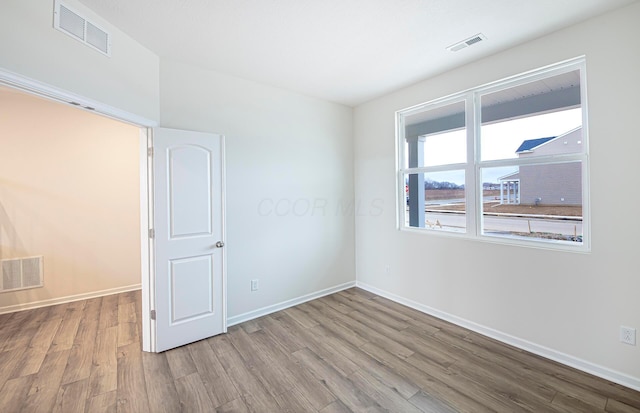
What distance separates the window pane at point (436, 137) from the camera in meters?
3.03

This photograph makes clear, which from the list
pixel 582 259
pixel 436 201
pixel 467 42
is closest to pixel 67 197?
pixel 436 201

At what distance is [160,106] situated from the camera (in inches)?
102

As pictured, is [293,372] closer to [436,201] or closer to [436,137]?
[436,201]

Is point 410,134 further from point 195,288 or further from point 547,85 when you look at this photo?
point 195,288

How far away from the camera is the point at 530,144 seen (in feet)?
8.14

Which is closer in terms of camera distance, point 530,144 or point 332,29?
point 332,29

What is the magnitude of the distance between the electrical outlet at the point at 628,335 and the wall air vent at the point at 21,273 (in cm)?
626

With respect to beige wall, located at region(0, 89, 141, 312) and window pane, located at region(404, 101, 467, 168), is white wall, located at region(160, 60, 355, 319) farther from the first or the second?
beige wall, located at region(0, 89, 141, 312)

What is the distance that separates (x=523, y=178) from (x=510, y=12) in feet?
4.71

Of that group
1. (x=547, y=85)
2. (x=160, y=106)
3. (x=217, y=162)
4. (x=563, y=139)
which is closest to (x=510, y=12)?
(x=547, y=85)

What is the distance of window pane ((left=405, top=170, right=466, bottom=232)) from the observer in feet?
9.98

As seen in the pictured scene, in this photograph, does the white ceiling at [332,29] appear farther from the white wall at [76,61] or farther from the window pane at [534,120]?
the window pane at [534,120]

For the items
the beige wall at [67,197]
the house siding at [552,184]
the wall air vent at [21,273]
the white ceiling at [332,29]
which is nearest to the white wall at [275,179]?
the white ceiling at [332,29]

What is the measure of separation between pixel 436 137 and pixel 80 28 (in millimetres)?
3504
